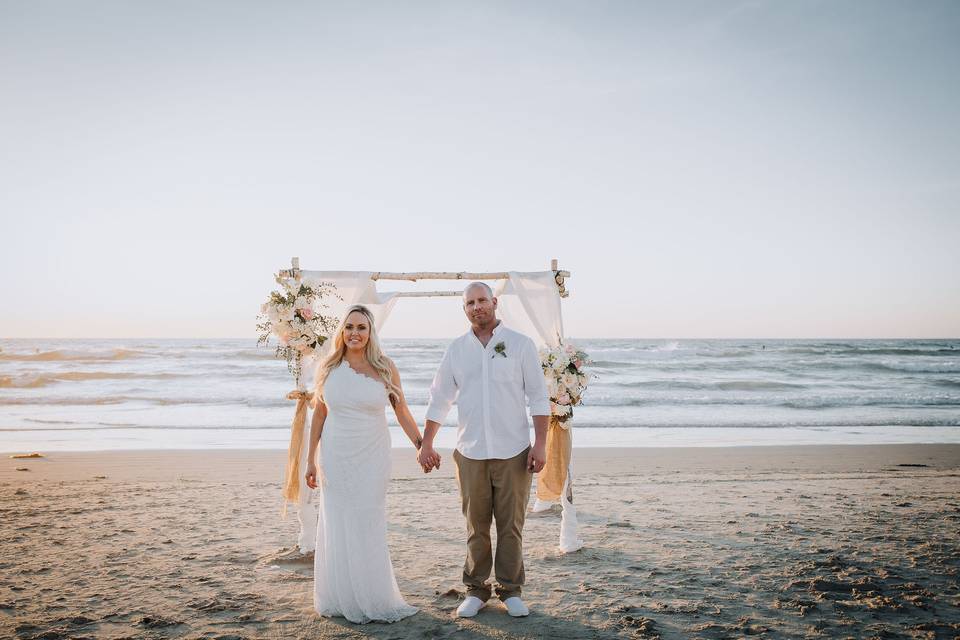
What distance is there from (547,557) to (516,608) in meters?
1.45

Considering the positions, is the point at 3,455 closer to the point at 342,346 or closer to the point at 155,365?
the point at 342,346

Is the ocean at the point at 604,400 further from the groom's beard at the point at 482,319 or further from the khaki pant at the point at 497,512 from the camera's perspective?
the groom's beard at the point at 482,319

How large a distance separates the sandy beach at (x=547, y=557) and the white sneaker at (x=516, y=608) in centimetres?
5

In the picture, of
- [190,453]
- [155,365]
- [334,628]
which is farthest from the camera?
[155,365]

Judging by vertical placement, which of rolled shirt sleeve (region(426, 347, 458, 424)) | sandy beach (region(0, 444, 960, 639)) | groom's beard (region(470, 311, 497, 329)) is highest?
groom's beard (region(470, 311, 497, 329))

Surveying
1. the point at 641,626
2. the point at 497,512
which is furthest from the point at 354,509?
the point at 641,626

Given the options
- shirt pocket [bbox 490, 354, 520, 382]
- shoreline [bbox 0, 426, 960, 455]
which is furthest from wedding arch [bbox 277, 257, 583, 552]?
shoreline [bbox 0, 426, 960, 455]

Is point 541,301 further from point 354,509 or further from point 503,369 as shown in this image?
point 354,509

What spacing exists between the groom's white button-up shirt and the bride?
0.32m

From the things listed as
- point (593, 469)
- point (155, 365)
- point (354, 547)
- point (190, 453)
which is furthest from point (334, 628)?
point (155, 365)

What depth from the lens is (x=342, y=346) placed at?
13.3 feet

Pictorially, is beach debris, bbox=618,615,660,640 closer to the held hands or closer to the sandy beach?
the sandy beach

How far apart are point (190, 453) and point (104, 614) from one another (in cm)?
658

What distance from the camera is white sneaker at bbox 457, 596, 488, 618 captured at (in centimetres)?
376
